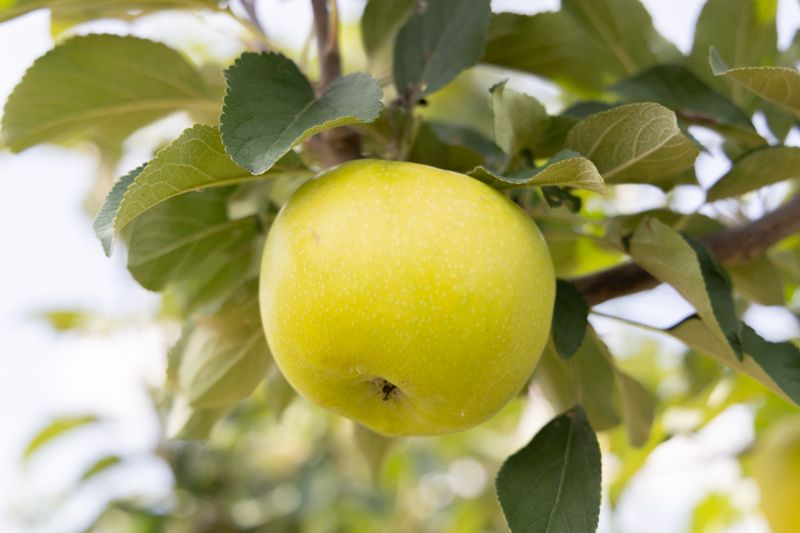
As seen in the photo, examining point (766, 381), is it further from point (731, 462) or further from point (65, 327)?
point (65, 327)

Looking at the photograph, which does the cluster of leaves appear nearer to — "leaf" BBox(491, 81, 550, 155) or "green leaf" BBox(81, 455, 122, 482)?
"leaf" BBox(491, 81, 550, 155)

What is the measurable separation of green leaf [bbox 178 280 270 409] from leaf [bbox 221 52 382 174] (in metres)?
0.25

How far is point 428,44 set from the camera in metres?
0.94

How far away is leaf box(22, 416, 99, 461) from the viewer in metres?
2.16

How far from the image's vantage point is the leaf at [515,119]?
79 cm

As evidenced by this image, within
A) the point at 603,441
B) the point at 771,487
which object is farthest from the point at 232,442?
the point at 771,487

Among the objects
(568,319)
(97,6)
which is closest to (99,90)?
(97,6)

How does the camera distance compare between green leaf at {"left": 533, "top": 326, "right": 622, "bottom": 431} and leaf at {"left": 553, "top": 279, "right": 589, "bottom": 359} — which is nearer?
leaf at {"left": 553, "top": 279, "right": 589, "bottom": 359}

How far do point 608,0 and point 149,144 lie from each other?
1195 mm

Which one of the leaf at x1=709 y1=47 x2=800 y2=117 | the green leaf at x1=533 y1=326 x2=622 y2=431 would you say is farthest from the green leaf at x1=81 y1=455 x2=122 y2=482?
the leaf at x1=709 y1=47 x2=800 y2=117

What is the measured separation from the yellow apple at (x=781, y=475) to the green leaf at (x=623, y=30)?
0.66 metres

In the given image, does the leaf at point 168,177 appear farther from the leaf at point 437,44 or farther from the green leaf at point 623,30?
the green leaf at point 623,30

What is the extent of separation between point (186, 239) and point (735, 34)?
0.71 m

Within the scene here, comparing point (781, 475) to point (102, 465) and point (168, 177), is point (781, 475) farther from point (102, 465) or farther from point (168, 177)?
point (102, 465)
